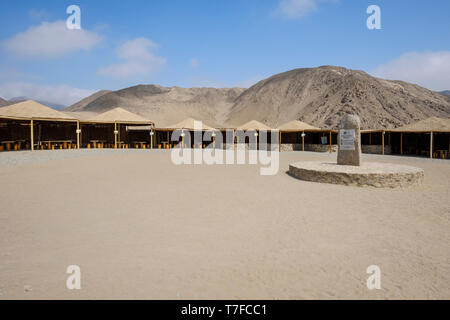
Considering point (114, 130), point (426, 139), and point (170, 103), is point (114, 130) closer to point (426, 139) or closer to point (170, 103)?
point (426, 139)

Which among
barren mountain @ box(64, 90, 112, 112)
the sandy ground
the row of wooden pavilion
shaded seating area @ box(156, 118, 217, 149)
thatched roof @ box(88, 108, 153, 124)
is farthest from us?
barren mountain @ box(64, 90, 112, 112)

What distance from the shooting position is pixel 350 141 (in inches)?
451

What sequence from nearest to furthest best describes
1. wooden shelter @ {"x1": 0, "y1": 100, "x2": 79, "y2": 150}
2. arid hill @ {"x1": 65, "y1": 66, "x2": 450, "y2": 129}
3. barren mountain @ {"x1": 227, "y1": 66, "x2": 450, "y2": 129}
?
1. wooden shelter @ {"x1": 0, "y1": 100, "x2": 79, "y2": 150}
2. barren mountain @ {"x1": 227, "y1": 66, "x2": 450, "y2": 129}
3. arid hill @ {"x1": 65, "y1": 66, "x2": 450, "y2": 129}

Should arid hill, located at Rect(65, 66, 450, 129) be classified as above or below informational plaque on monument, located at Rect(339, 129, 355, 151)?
above

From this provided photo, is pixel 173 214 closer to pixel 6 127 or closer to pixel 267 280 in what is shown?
pixel 267 280

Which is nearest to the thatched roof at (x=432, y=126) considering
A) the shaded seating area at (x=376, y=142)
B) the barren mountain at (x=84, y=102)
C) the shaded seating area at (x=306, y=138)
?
the shaded seating area at (x=376, y=142)

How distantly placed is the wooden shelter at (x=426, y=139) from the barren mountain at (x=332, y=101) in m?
22.6

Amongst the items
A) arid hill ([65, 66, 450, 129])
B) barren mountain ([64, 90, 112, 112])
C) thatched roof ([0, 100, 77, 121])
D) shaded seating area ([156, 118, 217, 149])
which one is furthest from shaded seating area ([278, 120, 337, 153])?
barren mountain ([64, 90, 112, 112])

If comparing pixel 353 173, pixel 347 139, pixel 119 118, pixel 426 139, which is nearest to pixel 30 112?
pixel 119 118

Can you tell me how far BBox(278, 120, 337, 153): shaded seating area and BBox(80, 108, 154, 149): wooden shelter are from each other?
12.2 metres

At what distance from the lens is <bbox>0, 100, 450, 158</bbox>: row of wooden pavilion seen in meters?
20.3

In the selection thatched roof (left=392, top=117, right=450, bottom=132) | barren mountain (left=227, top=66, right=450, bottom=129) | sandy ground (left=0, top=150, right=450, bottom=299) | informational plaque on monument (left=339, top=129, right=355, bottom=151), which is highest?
barren mountain (left=227, top=66, right=450, bottom=129)

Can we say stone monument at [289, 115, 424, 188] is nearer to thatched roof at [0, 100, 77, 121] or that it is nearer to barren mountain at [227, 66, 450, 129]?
thatched roof at [0, 100, 77, 121]
